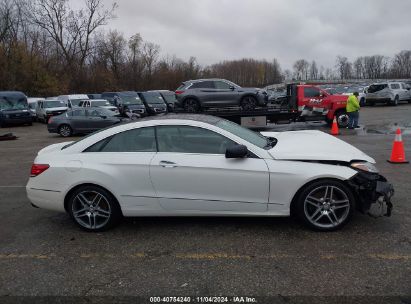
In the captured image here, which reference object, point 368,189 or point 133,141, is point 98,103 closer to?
point 133,141

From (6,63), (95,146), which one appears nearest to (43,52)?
(6,63)

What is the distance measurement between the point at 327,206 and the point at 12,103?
26.4 metres

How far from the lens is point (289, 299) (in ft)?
10.1

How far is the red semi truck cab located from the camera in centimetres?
1705

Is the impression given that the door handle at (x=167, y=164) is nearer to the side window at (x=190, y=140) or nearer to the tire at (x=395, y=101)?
the side window at (x=190, y=140)

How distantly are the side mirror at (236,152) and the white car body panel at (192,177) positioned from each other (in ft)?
0.32

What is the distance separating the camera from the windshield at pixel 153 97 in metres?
22.8

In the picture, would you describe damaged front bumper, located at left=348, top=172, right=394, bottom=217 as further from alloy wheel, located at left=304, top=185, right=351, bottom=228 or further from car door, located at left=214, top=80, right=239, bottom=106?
car door, located at left=214, top=80, right=239, bottom=106

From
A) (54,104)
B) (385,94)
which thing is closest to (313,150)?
(54,104)

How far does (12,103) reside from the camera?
2575cm

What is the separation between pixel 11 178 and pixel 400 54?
14694 centimetres

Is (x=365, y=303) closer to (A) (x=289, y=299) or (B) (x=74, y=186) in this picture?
(A) (x=289, y=299)

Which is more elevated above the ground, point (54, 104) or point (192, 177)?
point (54, 104)

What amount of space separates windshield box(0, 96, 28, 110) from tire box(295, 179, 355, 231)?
85.1 ft
